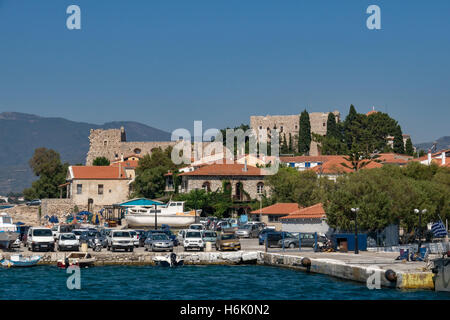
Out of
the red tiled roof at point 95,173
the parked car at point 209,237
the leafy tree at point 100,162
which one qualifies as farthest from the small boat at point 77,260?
the leafy tree at point 100,162

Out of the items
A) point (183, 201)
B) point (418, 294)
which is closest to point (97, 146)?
point (183, 201)

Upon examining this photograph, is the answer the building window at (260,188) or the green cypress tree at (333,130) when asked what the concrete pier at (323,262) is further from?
the green cypress tree at (333,130)

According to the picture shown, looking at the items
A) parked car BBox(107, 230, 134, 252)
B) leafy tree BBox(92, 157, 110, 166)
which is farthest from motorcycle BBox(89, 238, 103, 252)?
leafy tree BBox(92, 157, 110, 166)

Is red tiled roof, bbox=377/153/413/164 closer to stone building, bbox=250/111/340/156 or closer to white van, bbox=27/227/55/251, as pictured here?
stone building, bbox=250/111/340/156

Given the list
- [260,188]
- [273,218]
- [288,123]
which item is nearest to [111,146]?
[288,123]

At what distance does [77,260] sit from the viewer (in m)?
47.9

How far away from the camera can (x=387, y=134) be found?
5453 inches

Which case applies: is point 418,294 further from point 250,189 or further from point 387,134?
point 387,134

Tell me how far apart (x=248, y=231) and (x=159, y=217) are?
14.7 metres

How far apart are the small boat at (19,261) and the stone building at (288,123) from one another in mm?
116339

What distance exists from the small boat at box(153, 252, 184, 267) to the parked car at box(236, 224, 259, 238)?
19.6 meters

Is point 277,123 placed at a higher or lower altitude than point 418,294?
higher

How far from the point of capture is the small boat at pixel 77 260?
155ft
